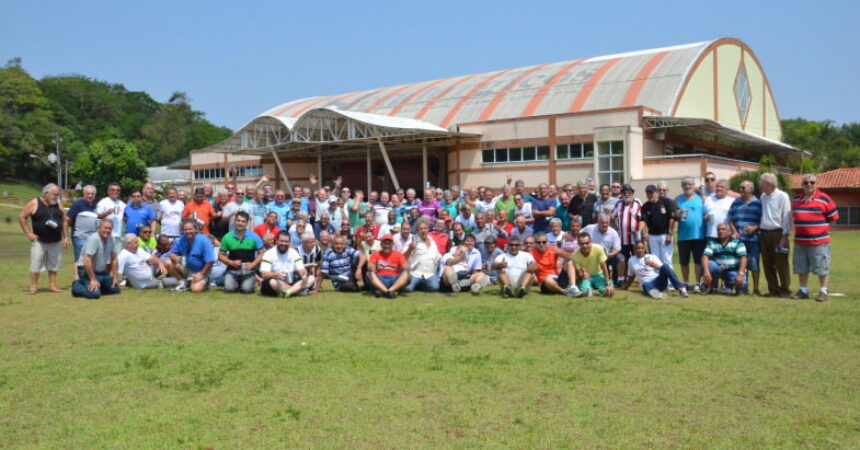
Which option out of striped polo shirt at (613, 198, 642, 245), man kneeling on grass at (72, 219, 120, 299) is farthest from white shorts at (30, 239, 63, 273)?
striped polo shirt at (613, 198, 642, 245)

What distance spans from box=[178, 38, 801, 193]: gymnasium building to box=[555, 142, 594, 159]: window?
5 centimetres

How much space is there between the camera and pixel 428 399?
4906 mm

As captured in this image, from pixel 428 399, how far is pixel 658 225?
6.99m

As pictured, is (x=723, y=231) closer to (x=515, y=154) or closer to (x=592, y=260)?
(x=592, y=260)

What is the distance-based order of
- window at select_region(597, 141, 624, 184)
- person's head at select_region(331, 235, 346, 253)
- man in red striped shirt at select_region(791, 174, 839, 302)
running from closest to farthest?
man in red striped shirt at select_region(791, 174, 839, 302) → person's head at select_region(331, 235, 346, 253) → window at select_region(597, 141, 624, 184)

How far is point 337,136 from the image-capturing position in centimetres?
3722

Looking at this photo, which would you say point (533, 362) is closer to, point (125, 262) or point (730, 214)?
point (730, 214)

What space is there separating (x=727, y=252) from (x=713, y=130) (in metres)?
28.3

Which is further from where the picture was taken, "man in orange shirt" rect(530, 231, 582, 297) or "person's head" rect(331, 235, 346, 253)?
"person's head" rect(331, 235, 346, 253)

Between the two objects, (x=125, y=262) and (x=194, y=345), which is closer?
(x=194, y=345)

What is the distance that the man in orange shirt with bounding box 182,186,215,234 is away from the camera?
12156 millimetres

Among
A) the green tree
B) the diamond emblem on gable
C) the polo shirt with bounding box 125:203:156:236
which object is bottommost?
the polo shirt with bounding box 125:203:156:236

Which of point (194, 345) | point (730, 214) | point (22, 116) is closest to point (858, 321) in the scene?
point (730, 214)

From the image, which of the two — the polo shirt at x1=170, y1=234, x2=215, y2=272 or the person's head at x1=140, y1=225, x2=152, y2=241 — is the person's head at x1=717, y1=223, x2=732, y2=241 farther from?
the person's head at x1=140, y1=225, x2=152, y2=241
